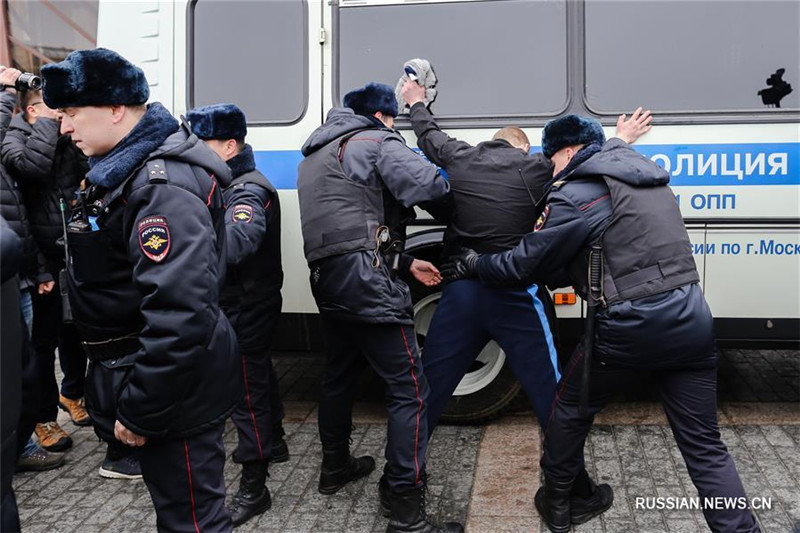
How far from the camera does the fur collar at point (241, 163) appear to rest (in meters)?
3.73

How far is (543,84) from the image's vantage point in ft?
14.2

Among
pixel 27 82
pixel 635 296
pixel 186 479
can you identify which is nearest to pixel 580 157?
pixel 635 296

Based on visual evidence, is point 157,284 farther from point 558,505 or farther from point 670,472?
point 670,472

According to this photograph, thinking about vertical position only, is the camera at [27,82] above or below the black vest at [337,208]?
above

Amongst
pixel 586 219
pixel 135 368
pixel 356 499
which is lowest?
pixel 356 499

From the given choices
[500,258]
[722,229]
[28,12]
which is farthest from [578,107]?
[28,12]

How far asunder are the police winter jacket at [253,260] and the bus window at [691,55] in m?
1.87

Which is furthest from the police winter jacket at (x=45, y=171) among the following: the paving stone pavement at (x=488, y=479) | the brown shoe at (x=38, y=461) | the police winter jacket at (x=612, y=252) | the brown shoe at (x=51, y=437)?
the police winter jacket at (x=612, y=252)

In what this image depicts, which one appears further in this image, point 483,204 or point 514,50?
point 514,50

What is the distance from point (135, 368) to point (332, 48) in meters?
2.74

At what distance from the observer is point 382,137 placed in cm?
349

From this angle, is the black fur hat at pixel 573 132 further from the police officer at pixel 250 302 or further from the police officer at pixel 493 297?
the police officer at pixel 250 302

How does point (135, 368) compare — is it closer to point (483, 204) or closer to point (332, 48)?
point (483, 204)

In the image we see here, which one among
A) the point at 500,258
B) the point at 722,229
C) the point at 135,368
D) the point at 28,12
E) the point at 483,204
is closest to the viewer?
the point at 135,368
